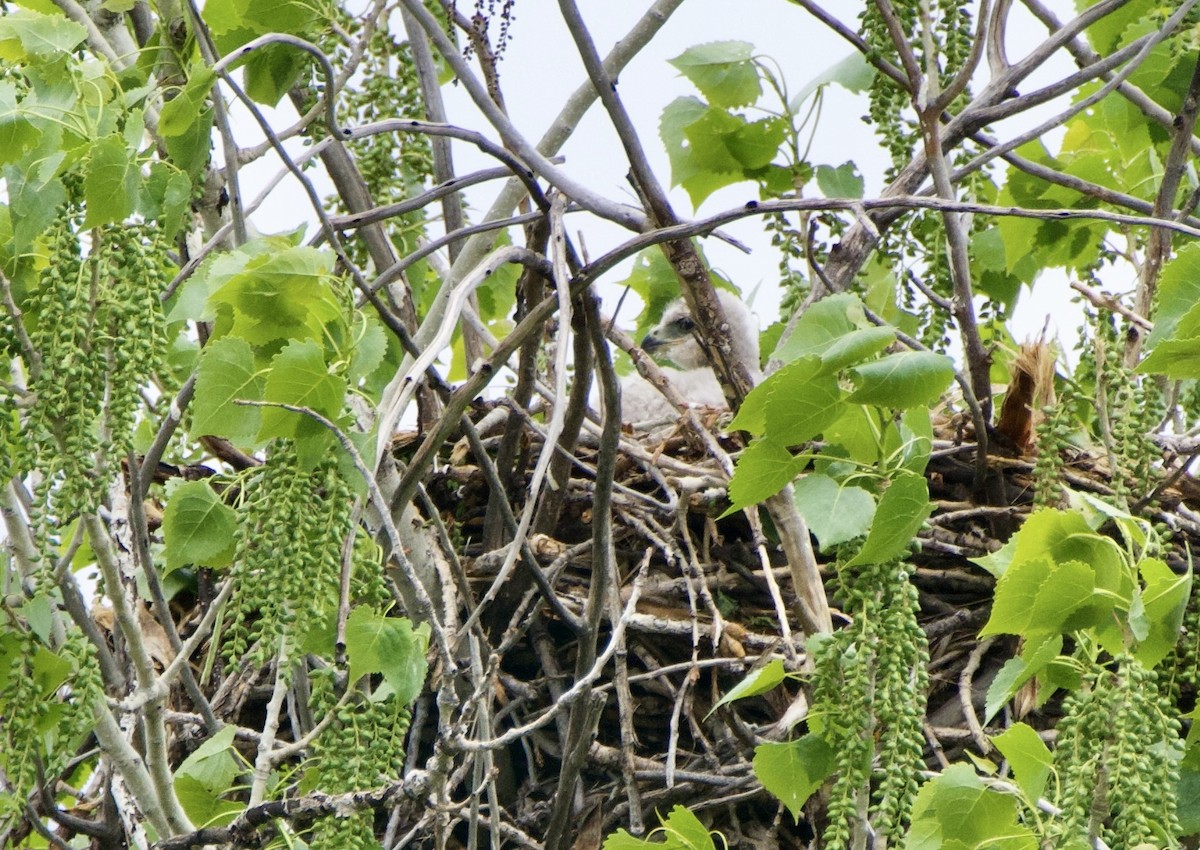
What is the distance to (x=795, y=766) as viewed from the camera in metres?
2.29

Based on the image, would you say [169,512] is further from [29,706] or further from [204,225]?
[204,225]

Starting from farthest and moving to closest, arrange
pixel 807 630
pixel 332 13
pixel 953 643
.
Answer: pixel 953 643 → pixel 332 13 → pixel 807 630

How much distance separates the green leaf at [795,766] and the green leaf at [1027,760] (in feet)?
0.95

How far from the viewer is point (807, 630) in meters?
2.58

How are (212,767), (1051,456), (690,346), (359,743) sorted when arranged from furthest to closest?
1. (690,346)
2. (1051,456)
3. (212,767)
4. (359,743)

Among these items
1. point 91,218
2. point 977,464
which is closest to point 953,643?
point 977,464

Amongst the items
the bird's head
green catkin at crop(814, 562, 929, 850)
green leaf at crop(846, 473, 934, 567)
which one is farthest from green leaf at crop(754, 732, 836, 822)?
the bird's head

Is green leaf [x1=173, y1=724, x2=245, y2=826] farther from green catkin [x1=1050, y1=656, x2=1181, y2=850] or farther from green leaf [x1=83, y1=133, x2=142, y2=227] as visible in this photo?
green catkin [x1=1050, y1=656, x2=1181, y2=850]

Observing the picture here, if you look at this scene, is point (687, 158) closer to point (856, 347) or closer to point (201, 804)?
point (856, 347)

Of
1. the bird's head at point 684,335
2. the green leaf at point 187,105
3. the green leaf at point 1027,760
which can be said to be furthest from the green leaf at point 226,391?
the bird's head at point 684,335

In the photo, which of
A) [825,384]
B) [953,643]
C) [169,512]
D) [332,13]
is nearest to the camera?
[825,384]

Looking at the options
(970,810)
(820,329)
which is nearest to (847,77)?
(820,329)

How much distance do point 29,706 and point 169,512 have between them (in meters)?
0.38

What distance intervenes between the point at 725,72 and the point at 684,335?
2.46 meters
